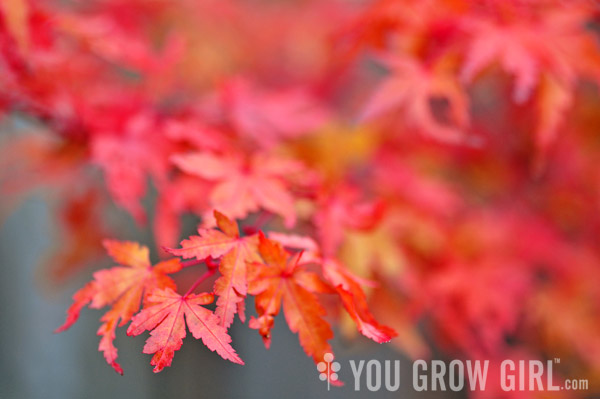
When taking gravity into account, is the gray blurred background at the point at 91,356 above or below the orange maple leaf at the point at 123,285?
below

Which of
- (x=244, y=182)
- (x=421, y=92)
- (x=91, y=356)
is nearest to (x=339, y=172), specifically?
(x=421, y=92)

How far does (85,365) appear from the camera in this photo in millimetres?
1595

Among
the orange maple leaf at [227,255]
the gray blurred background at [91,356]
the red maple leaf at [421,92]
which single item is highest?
the red maple leaf at [421,92]

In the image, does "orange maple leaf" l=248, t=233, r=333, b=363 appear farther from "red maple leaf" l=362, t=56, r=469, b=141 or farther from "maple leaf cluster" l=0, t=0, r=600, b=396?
"red maple leaf" l=362, t=56, r=469, b=141

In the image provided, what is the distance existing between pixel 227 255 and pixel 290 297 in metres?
0.09

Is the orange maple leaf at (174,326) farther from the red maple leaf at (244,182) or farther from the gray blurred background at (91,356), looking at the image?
the gray blurred background at (91,356)

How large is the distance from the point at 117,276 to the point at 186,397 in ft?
3.87

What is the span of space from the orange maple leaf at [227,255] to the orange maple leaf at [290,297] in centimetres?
2

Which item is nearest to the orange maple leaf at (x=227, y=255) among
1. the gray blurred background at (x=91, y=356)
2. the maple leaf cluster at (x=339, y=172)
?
the maple leaf cluster at (x=339, y=172)

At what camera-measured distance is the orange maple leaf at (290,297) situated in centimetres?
53

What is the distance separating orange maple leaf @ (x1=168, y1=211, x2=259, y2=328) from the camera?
50 centimetres

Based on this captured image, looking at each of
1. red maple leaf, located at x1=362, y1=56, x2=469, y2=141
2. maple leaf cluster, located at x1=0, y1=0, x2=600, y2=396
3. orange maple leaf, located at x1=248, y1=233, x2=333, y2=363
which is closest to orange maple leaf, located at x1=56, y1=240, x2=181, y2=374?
maple leaf cluster, located at x1=0, y1=0, x2=600, y2=396

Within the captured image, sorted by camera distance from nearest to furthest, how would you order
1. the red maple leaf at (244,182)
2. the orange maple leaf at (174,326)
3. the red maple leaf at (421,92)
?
the orange maple leaf at (174,326) → the red maple leaf at (244,182) → the red maple leaf at (421,92)

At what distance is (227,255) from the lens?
53cm
